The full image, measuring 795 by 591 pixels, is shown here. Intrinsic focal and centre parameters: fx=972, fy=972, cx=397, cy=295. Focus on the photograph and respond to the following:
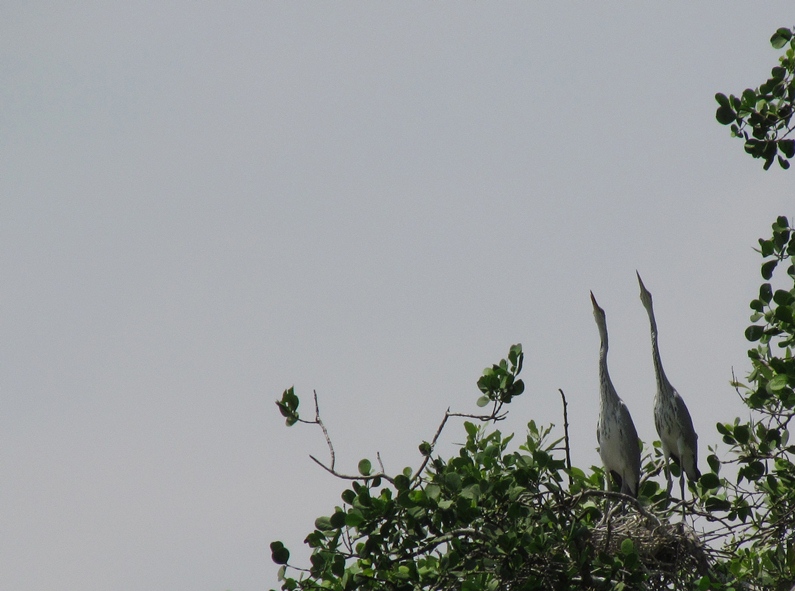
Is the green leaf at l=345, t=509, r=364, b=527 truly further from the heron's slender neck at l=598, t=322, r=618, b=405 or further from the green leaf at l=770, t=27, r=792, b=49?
the heron's slender neck at l=598, t=322, r=618, b=405

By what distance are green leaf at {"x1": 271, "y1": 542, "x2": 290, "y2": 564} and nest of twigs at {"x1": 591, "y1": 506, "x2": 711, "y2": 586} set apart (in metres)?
1.43

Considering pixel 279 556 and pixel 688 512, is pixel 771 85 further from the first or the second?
pixel 279 556

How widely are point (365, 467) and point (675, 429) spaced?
3.15 metres

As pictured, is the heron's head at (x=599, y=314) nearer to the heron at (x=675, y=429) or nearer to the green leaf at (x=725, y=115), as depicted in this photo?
the heron at (x=675, y=429)

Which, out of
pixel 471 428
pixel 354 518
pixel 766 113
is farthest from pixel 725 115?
pixel 354 518

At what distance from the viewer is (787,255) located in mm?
4195

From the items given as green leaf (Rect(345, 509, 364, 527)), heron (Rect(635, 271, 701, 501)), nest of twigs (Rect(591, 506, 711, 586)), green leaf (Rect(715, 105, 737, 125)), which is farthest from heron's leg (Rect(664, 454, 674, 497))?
green leaf (Rect(345, 509, 364, 527))

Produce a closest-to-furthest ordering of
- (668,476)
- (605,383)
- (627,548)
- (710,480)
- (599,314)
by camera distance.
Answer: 1. (627,548)
2. (710,480)
3. (668,476)
4. (605,383)
5. (599,314)

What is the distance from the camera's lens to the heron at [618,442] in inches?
253

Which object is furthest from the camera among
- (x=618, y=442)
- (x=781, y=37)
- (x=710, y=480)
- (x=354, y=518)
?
(x=618, y=442)

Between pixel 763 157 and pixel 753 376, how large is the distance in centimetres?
112

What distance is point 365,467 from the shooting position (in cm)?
400

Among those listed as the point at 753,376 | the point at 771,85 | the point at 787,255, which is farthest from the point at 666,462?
the point at 771,85

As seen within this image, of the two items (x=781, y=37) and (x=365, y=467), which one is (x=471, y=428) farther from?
(x=781, y=37)
